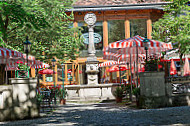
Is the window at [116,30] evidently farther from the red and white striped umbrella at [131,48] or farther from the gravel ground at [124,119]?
the gravel ground at [124,119]

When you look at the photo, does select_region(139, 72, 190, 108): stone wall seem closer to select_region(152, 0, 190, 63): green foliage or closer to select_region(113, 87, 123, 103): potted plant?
select_region(113, 87, 123, 103): potted plant

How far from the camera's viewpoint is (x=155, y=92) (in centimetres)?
1194

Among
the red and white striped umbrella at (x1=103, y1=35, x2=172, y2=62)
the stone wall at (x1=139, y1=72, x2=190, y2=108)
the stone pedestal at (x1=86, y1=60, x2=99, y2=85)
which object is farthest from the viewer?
the stone pedestal at (x1=86, y1=60, x2=99, y2=85)

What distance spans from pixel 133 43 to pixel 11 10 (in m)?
5.12

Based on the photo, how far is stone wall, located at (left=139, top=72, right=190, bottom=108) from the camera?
11.9 meters

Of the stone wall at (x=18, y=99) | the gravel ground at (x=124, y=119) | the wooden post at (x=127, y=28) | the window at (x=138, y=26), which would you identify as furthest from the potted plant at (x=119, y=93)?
the window at (x=138, y=26)

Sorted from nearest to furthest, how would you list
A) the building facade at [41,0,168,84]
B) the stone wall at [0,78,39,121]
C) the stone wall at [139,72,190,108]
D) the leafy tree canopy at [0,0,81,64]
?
the stone wall at [0,78,39,121]
the stone wall at [139,72,190,108]
the leafy tree canopy at [0,0,81,64]
the building facade at [41,0,168,84]

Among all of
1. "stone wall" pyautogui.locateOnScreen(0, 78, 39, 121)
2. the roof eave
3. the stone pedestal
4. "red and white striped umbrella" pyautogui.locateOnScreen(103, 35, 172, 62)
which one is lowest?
"stone wall" pyautogui.locateOnScreen(0, 78, 39, 121)

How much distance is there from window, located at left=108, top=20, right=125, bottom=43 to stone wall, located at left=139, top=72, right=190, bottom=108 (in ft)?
88.3

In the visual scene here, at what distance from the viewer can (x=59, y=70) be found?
3738cm

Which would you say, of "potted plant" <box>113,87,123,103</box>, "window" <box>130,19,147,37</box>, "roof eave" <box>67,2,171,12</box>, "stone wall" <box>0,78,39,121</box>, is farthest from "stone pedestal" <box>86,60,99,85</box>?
"window" <box>130,19,147,37</box>

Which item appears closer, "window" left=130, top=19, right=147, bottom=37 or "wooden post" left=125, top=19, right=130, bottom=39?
"wooden post" left=125, top=19, right=130, bottom=39

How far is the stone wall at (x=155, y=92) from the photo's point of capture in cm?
1191

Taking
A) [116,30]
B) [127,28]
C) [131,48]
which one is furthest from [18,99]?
[127,28]
